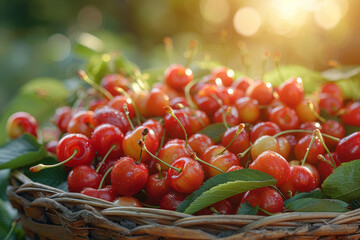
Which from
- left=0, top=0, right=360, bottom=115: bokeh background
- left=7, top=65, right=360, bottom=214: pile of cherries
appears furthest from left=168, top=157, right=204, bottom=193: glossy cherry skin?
left=0, top=0, right=360, bottom=115: bokeh background

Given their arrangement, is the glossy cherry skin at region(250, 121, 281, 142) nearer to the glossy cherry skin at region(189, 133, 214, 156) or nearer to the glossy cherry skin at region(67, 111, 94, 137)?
the glossy cherry skin at region(189, 133, 214, 156)

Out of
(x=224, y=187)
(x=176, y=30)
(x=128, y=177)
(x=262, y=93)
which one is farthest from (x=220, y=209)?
(x=176, y=30)

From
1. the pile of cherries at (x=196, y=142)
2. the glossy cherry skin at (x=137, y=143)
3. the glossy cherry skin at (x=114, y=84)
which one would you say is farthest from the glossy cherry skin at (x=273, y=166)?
the glossy cherry skin at (x=114, y=84)

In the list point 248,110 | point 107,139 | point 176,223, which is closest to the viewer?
point 176,223

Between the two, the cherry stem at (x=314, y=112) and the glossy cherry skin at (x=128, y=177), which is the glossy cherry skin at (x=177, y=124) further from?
the cherry stem at (x=314, y=112)

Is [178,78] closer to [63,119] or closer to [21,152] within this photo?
[63,119]
